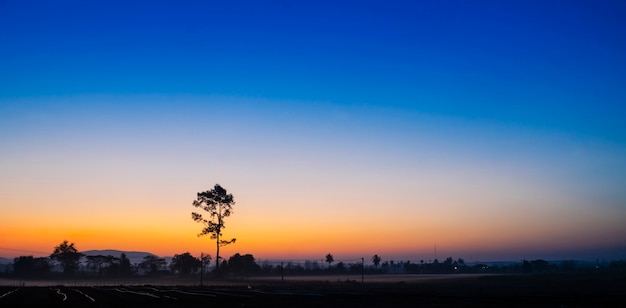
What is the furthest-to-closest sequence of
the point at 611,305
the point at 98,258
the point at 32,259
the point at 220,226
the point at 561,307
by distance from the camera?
the point at 98,258, the point at 32,259, the point at 220,226, the point at 611,305, the point at 561,307

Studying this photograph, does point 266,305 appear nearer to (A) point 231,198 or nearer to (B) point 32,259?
(A) point 231,198

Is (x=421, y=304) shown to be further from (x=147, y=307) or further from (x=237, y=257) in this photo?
(x=237, y=257)

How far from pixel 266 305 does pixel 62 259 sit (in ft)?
507

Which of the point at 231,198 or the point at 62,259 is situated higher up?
the point at 231,198

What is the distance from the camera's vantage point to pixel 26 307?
35.5 metres

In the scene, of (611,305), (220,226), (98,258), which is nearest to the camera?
(611,305)

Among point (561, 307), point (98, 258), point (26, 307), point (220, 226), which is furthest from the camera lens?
point (98, 258)

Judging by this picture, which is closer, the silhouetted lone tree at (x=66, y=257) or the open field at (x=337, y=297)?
the open field at (x=337, y=297)

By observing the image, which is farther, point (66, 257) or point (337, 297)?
point (66, 257)

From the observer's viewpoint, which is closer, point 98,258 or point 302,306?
point 302,306

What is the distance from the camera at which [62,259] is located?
541 feet

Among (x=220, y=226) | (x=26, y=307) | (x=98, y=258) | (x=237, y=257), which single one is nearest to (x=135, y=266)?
(x=98, y=258)

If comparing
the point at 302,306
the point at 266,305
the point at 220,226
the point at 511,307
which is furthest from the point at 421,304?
the point at 220,226

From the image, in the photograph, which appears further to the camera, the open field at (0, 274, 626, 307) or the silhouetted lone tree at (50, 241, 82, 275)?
the silhouetted lone tree at (50, 241, 82, 275)
